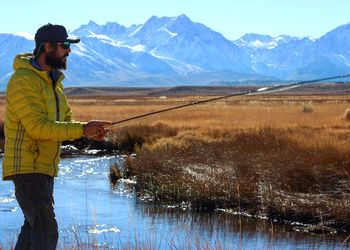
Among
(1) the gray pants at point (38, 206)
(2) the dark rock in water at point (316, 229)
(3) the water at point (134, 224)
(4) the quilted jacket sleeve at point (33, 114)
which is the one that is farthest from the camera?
(2) the dark rock in water at point (316, 229)

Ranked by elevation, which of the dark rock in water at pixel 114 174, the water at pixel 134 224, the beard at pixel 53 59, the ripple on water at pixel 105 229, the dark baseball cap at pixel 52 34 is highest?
the dark baseball cap at pixel 52 34

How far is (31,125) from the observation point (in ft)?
14.6

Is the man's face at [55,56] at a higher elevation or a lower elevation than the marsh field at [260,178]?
higher

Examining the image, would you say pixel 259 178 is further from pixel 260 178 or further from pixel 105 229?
pixel 105 229

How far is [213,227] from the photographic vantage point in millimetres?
12547

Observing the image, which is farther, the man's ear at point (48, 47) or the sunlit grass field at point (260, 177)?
the sunlit grass field at point (260, 177)

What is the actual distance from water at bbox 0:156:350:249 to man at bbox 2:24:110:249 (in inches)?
164

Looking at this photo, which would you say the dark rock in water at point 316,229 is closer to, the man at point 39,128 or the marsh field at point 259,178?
the marsh field at point 259,178

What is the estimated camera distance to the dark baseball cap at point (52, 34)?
15.3ft

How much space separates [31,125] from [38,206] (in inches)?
24.0

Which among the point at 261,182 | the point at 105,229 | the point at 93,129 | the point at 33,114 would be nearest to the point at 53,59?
the point at 33,114

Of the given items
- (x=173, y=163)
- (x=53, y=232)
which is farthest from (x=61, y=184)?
(x=53, y=232)

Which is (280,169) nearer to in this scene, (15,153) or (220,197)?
(220,197)

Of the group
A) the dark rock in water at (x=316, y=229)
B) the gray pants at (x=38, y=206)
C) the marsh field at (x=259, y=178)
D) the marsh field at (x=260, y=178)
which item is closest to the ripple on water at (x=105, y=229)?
the marsh field at (x=259, y=178)
